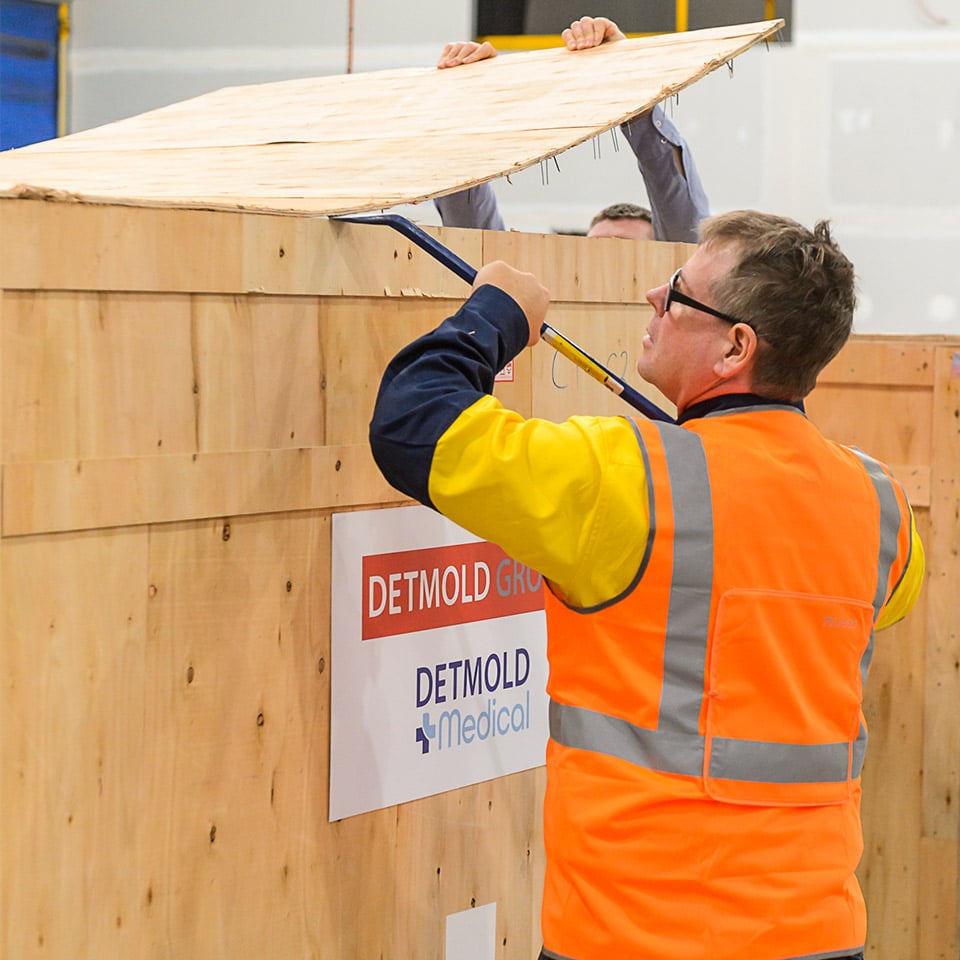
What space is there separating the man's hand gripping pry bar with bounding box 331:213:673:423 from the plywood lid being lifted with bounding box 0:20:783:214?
0.14 feet

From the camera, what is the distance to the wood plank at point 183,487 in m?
1.83

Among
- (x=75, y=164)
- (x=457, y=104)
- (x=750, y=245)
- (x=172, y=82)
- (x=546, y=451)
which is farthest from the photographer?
(x=172, y=82)

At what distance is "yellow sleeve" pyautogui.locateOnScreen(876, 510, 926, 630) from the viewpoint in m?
2.07

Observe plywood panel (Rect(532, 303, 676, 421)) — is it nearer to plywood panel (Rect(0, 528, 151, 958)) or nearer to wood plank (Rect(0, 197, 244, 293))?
wood plank (Rect(0, 197, 244, 293))

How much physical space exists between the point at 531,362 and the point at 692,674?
980 mm

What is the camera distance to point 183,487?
6.57 feet

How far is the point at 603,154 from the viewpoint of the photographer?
6520mm

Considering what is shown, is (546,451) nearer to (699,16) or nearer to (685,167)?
(685,167)

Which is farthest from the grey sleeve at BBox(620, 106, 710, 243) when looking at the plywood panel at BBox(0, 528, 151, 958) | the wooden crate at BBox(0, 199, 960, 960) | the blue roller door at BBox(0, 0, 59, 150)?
the blue roller door at BBox(0, 0, 59, 150)

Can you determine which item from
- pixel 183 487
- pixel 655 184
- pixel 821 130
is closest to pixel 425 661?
pixel 183 487

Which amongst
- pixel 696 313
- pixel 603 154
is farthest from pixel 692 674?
pixel 603 154

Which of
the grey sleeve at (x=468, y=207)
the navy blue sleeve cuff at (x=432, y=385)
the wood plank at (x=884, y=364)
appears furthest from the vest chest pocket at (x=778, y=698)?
the wood plank at (x=884, y=364)

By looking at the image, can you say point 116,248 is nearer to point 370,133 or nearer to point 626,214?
point 370,133

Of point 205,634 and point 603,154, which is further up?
point 603,154
